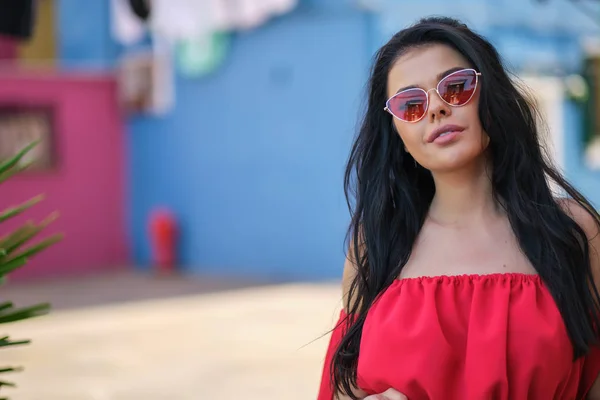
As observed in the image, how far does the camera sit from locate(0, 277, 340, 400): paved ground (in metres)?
5.45

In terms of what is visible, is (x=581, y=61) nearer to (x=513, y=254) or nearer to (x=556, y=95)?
(x=556, y=95)

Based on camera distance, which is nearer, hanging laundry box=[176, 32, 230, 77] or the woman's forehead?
the woman's forehead

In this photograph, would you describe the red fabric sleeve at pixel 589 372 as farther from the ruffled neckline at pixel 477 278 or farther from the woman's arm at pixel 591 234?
the ruffled neckline at pixel 477 278

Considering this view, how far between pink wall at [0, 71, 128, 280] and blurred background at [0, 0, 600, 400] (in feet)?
0.07

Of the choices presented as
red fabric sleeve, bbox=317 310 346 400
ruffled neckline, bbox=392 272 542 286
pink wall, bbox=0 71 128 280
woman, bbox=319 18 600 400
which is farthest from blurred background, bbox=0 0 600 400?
ruffled neckline, bbox=392 272 542 286

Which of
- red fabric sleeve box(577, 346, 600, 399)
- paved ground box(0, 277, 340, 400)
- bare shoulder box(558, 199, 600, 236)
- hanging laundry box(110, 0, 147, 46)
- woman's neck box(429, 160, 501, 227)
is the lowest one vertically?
red fabric sleeve box(577, 346, 600, 399)

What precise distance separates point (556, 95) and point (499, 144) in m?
9.57

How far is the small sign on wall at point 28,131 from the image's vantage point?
12.2m

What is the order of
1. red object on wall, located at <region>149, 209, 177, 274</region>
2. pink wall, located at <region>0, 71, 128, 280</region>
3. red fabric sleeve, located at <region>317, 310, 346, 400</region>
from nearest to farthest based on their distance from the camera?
red fabric sleeve, located at <region>317, 310, 346, 400</region> < red object on wall, located at <region>149, 209, 177, 274</region> < pink wall, located at <region>0, 71, 128, 280</region>

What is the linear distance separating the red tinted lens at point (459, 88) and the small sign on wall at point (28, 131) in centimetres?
1088

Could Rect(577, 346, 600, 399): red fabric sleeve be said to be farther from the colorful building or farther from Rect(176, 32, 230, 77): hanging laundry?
Rect(176, 32, 230, 77): hanging laundry

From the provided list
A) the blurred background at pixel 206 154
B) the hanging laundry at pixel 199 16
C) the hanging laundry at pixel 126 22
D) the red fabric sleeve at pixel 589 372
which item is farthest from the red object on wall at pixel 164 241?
the red fabric sleeve at pixel 589 372

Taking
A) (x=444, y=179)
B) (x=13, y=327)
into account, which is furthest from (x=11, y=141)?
(x=444, y=179)

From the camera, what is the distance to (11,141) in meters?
12.3
